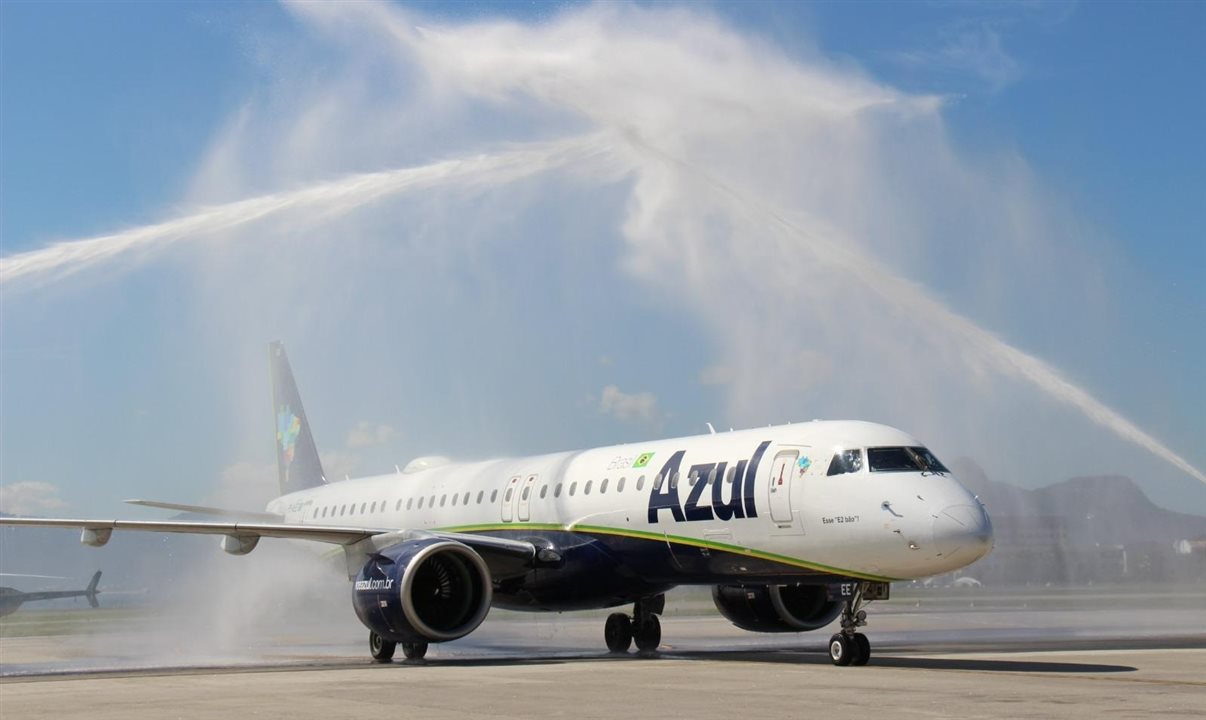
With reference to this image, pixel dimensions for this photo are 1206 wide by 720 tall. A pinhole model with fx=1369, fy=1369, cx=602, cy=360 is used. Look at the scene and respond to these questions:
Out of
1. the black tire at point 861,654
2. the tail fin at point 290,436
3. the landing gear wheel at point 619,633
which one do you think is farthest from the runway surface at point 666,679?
the tail fin at point 290,436

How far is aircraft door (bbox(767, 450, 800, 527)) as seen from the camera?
69.3 ft

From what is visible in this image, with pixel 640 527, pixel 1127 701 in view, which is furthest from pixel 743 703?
pixel 640 527

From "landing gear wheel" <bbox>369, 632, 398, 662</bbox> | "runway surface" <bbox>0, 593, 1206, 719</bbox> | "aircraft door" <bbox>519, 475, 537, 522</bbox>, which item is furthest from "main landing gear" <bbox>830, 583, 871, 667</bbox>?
"landing gear wheel" <bbox>369, 632, 398, 662</bbox>

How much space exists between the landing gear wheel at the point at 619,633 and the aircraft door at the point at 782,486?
21.2 ft

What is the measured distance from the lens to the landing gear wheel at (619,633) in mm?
26703

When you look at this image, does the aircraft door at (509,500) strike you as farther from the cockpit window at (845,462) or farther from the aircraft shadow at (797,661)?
the cockpit window at (845,462)

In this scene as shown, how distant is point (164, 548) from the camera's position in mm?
75188

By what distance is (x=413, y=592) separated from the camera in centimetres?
2456

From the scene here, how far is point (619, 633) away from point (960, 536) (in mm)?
9446

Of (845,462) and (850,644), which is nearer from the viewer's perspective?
(850,644)

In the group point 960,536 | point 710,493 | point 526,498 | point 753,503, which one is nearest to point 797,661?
point 753,503

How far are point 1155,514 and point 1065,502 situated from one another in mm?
2078

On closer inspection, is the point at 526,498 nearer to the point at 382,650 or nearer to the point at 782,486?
the point at 382,650

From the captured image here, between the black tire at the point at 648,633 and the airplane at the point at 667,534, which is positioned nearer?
the airplane at the point at 667,534
